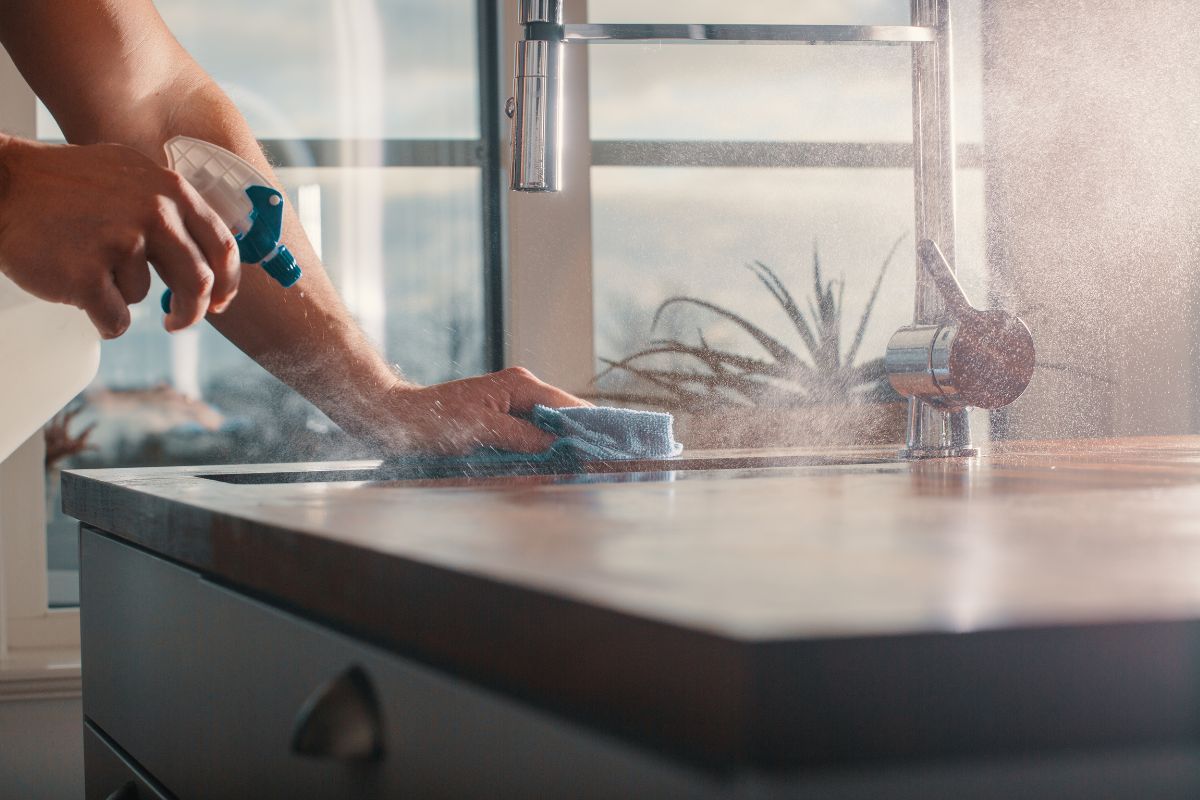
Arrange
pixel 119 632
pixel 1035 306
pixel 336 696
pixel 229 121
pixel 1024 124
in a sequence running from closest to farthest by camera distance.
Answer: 1. pixel 336 696
2. pixel 119 632
3. pixel 229 121
4. pixel 1035 306
5. pixel 1024 124

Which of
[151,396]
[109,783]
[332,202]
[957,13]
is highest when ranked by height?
[957,13]

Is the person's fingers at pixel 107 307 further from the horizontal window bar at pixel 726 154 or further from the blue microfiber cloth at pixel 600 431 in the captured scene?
the horizontal window bar at pixel 726 154

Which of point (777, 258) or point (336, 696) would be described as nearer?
point (336, 696)

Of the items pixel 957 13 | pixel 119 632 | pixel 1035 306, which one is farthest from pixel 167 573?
pixel 957 13

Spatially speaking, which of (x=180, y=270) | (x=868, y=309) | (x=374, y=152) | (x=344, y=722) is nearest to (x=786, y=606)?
(x=344, y=722)

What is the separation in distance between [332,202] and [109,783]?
1217 mm

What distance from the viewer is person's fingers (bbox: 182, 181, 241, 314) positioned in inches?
25.0

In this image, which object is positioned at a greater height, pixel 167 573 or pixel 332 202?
pixel 332 202

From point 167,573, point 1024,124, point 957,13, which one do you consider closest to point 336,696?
point 167,573

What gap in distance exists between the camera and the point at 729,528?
354mm

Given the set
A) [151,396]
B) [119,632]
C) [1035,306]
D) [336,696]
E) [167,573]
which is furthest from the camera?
[151,396]

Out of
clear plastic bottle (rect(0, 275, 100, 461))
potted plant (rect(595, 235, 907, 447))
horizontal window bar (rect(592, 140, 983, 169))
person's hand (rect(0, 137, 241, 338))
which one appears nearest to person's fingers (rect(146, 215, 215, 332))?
person's hand (rect(0, 137, 241, 338))

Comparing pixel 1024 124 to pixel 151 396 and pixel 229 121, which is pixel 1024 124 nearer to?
pixel 229 121

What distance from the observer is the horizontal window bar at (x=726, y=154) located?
1734 mm
